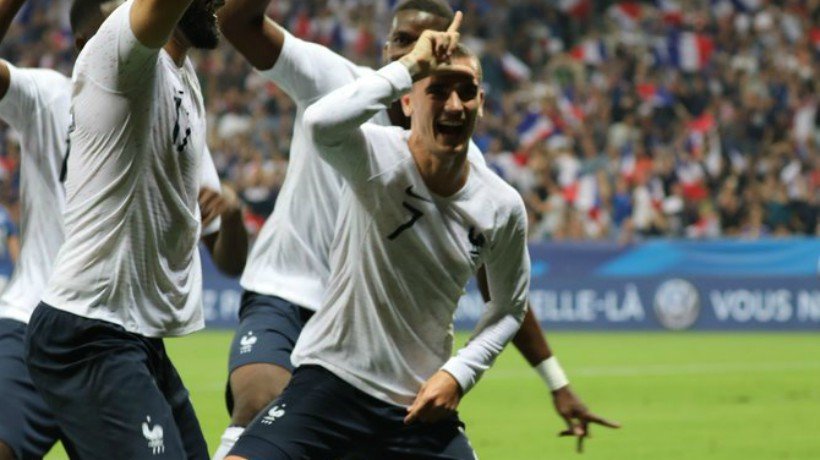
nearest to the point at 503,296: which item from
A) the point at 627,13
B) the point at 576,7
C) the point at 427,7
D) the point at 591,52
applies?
the point at 427,7

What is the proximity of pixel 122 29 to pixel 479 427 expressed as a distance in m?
7.17

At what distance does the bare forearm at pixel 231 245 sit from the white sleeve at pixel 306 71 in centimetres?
54

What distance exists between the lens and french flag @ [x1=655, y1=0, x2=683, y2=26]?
2656 centimetres

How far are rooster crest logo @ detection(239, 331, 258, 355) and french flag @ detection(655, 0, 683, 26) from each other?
70.7ft

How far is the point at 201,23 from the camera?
459 centimetres

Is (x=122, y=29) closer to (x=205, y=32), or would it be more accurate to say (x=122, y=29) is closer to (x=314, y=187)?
(x=205, y=32)

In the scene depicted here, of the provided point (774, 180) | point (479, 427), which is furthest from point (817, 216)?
point (479, 427)

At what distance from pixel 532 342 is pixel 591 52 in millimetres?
21261

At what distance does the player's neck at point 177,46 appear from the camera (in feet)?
15.3

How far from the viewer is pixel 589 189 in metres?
22.2

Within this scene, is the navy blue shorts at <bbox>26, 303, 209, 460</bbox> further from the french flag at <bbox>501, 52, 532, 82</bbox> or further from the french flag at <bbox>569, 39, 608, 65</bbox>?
the french flag at <bbox>569, 39, 608, 65</bbox>

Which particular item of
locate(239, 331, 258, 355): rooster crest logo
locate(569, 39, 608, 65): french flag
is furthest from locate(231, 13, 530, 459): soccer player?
locate(569, 39, 608, 65): french flag

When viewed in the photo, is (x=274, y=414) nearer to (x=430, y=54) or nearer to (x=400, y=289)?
(x=400, y=289)

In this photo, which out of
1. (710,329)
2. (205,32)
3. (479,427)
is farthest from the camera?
(710,329)
